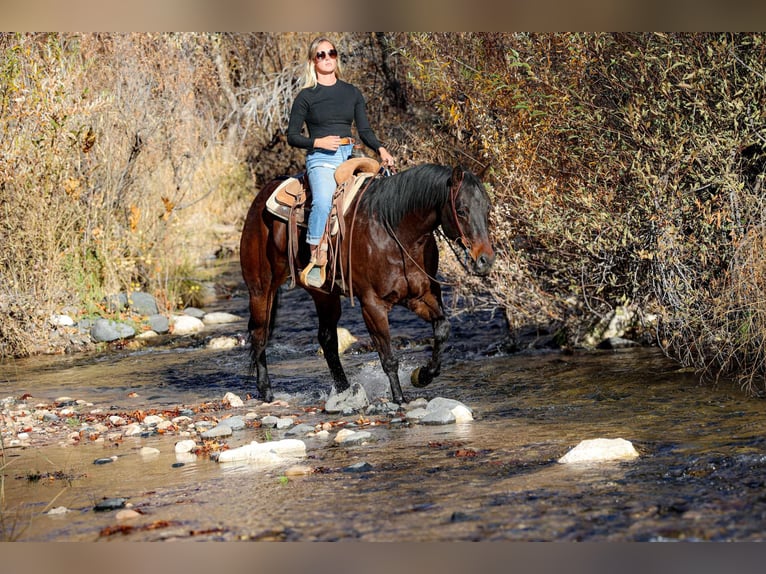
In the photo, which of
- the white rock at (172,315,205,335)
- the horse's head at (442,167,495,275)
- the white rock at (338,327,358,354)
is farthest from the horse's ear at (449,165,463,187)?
the white rock at (172,315,205,335)

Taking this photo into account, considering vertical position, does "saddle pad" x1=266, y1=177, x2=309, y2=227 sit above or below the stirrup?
above

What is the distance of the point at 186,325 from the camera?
13.9 meters

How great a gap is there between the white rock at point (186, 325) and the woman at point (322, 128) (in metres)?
5.72

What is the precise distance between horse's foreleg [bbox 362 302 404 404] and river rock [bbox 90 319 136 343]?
19.7 feet

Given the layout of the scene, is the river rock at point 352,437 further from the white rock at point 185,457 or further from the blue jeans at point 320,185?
the blue jeans at point 320,185

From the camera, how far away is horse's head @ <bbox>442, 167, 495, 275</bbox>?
7383 mm

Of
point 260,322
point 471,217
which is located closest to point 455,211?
point 471,217

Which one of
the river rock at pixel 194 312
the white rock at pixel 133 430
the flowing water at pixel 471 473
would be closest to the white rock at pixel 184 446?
the flowing water at pixel 471 473

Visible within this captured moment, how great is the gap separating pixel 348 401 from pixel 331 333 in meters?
1.21

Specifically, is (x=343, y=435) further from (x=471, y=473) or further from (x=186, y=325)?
(x=186, y=325)

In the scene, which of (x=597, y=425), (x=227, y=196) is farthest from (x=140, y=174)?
(x=597, y=425)

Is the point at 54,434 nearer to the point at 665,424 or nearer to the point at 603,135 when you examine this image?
the point at 665,424

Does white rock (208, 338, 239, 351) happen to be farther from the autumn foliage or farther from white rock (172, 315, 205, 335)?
the autumn foliage
